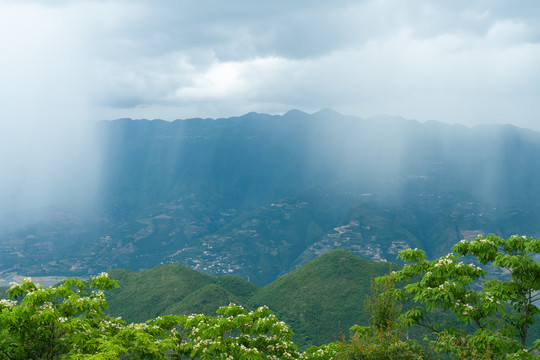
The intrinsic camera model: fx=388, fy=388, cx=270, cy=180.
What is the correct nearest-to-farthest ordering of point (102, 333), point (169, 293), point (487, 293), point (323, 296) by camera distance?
point (487, 293), point (102, 333), point (169, 293), point (323, 296)

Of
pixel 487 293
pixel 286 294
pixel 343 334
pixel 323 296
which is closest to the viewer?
pixel 343 334

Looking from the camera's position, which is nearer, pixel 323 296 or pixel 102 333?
pixel 102 333

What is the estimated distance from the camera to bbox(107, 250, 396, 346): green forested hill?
459ft

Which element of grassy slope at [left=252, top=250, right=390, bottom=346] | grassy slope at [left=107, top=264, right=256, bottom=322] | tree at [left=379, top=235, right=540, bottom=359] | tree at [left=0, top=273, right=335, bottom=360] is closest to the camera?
tree at [left=0, top=273, right=335, bottom=360]

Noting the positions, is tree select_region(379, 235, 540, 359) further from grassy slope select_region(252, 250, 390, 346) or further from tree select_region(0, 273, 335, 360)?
grassy slope select_region(252, 250, 390, 346)

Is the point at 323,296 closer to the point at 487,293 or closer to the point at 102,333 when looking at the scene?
the point at 487,293

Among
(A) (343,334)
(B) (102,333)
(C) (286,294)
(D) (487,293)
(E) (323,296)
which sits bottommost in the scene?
(C) (286,294)

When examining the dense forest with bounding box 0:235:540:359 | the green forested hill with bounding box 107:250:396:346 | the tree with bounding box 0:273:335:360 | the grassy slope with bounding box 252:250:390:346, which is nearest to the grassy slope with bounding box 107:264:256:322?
the green forested hill with bounding box 107:250:396:346

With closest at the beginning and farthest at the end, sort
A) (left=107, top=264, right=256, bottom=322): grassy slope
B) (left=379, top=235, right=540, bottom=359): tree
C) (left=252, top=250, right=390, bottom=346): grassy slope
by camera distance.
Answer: (left=379, top=235, right=540, bottom=359): tree
(left=107, top=264, right=256, bottom=322): grassy slope
(left=252, top=250, right=390, bottom=346): grassy slope

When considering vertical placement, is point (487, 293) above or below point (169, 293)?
above

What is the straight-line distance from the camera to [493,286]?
2188 cm

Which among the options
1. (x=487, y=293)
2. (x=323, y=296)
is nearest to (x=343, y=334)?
(x=487, y=293)

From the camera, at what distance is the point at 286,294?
172 metres

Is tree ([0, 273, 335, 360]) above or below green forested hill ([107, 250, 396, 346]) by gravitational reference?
above
